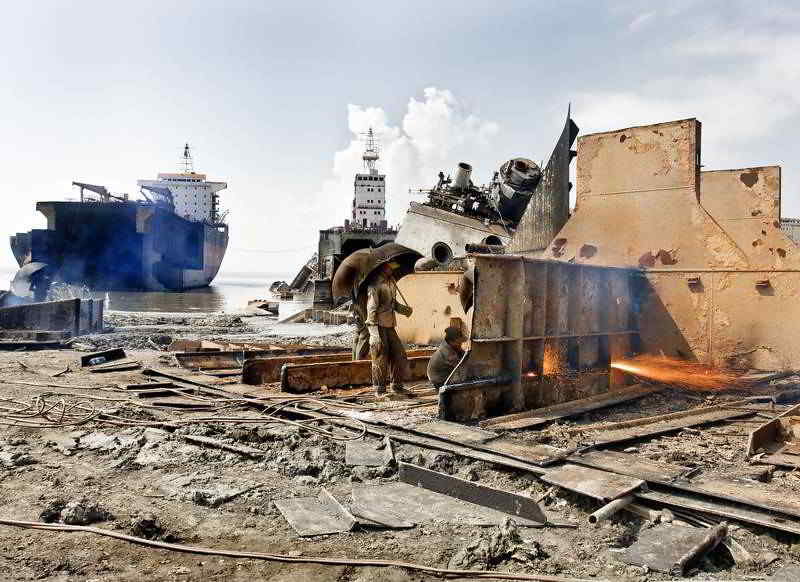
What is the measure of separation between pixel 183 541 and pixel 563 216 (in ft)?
44.7

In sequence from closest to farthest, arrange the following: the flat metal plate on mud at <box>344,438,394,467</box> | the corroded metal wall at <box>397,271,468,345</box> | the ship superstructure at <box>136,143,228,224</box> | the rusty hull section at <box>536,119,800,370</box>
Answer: the flat metal plate on mud at <box>344,438,394,467</box>
the rusty hull section at <box>536,119,800,370</box>
the corroded metal wall at <box>397,271,468,345</box>
the ship superstructure at <box>136,143,228,224</box>

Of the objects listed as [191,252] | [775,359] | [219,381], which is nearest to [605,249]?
[775,359]

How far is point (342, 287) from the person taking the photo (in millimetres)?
7742

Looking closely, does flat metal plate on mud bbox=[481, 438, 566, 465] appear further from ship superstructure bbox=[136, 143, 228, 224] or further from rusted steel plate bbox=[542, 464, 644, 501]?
ship superstructure bbox=[136, 143, 228, 224]

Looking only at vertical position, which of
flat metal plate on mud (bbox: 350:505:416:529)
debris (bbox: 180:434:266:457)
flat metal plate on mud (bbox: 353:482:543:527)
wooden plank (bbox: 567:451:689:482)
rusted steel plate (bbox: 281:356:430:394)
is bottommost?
flat metal plate on mud (bbox: 353:482:543:527)

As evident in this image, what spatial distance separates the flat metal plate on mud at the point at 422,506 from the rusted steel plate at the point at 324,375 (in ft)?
12.2

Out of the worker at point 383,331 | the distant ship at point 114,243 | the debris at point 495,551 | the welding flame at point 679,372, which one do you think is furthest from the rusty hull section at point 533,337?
the distant ship at point 114,243

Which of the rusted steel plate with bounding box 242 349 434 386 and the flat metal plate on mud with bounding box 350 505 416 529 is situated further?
the rusted steel plate with bounding box 242 349 434 386

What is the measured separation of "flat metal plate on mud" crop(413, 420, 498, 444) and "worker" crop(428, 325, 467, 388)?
4.12 feet

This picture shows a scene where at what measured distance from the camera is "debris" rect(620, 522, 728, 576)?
301cm

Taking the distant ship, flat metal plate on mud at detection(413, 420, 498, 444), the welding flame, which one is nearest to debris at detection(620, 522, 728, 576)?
flat metal plate on mud at detection(413, 420, 498, 444)

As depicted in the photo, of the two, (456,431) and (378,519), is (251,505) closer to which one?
(378,519)

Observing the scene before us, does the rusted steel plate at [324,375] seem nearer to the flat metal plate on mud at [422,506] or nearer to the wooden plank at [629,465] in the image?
the flat metal plate on mud at [422,506]

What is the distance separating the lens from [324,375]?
8.15 metres
